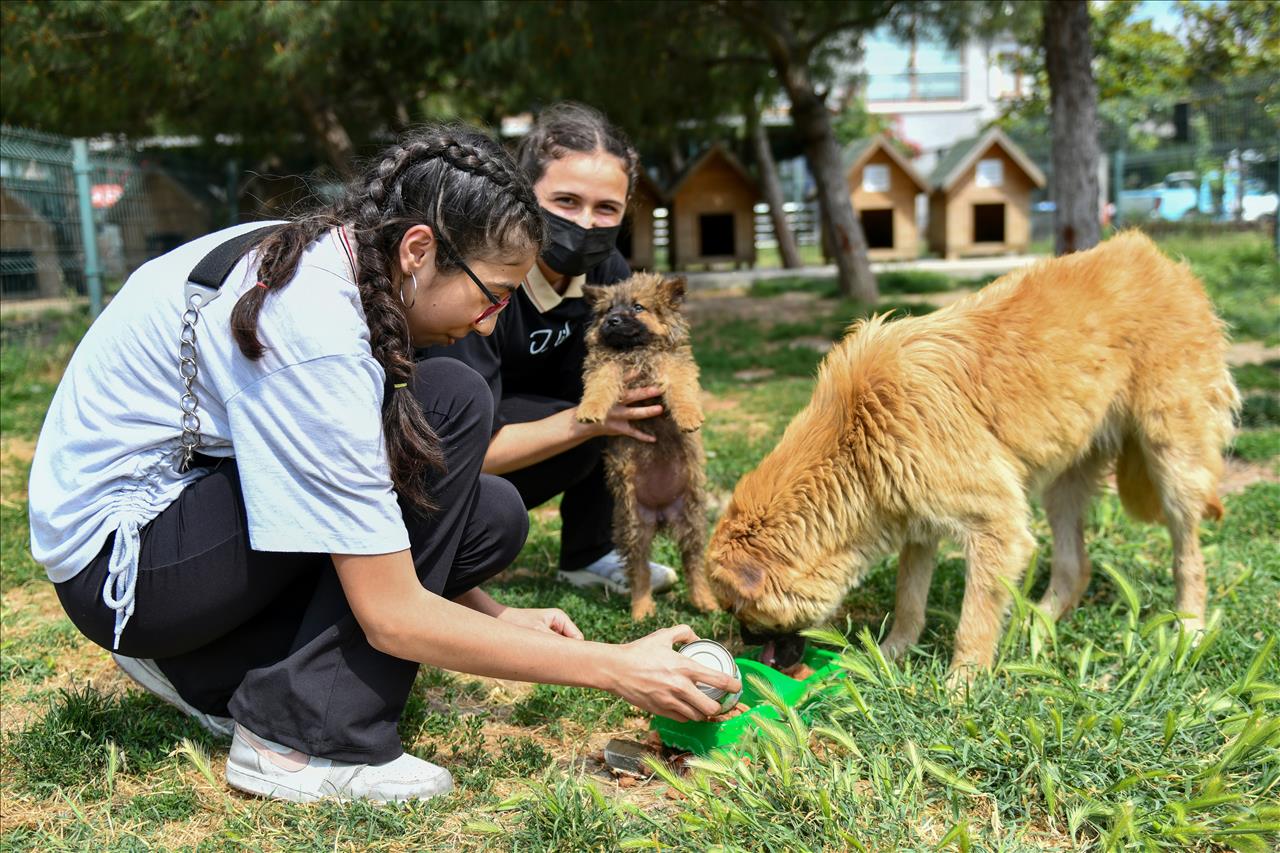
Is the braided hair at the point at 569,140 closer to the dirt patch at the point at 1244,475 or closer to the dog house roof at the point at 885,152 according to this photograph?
the dirt patch at the point at 1244,475

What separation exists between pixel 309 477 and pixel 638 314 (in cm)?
180

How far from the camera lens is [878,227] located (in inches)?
791

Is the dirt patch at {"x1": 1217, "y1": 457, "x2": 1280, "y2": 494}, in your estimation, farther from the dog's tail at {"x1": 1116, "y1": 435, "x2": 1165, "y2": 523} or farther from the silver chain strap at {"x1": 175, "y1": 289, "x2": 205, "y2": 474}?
the silver chain strap at {"x1": 175, "y1": 289, "x2": 205, "y2": 474}

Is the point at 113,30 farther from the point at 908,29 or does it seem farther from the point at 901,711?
the point at 901,711

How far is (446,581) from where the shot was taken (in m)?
2.72

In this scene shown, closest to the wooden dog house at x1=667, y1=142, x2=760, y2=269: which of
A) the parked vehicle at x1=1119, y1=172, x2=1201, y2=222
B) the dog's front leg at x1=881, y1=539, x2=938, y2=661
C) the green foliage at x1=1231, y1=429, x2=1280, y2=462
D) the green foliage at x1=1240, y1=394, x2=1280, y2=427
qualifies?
the parked vehicle at x1=1119, y1=172, x2=1201, y2=222

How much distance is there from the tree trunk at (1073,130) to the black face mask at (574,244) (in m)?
6.51

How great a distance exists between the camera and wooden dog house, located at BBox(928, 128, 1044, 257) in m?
18.5

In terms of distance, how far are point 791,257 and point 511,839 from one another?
1794 centimetres

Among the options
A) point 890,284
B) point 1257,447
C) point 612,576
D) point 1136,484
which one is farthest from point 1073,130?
point 612,576

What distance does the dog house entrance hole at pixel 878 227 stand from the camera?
19.9 meters

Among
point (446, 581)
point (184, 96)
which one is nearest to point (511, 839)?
point (446, 581)

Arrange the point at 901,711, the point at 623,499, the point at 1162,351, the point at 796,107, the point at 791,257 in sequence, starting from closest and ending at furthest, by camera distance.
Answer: the point at 901,711
the point at 1162,351
the point at 623,499
the point at 796,107
the point at 791,257

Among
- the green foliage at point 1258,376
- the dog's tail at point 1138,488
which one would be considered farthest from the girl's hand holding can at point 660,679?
the green foliage at point 1258,376
